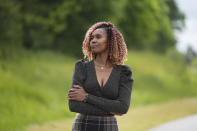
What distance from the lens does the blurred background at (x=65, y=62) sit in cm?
1282

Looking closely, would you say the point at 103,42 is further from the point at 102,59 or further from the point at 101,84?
the point at 101,84

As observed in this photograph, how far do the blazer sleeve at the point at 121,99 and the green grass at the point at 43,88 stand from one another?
6.43 meters

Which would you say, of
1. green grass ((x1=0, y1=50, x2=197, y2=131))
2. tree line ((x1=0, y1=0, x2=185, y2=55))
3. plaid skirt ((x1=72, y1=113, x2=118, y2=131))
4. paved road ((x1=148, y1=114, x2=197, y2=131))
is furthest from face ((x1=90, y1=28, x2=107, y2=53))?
tree line ((x1=0, y1=0, x2=185, y2=55))

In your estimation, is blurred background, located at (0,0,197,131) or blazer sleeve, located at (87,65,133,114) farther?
blurred background, located at (0,0,197,131)

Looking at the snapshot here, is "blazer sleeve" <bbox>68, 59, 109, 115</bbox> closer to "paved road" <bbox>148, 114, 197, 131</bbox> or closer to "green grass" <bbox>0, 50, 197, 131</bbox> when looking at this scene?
"green grass" <bbox>0, 50, 197, 131</bbox>

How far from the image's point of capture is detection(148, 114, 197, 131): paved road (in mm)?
11500

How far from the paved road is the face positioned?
7.62 metres

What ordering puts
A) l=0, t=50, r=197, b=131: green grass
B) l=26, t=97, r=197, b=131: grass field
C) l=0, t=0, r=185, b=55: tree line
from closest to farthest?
l=26, t=97, r=197, b=131: grass field → l=0, t=50, r=197, b=131: green grass → l=0, t=0, r=185, b=55: tree line

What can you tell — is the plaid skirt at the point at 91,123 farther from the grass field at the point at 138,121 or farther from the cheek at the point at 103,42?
the grass field at the point at 138,121

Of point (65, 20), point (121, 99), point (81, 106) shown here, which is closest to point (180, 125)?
point (121, 99)

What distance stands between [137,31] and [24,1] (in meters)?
10.5

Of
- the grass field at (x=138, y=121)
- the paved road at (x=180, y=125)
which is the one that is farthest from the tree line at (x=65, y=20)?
A: the paved road at (x=180, y=125)

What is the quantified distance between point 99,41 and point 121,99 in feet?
1.81

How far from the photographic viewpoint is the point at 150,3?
1068 inches
